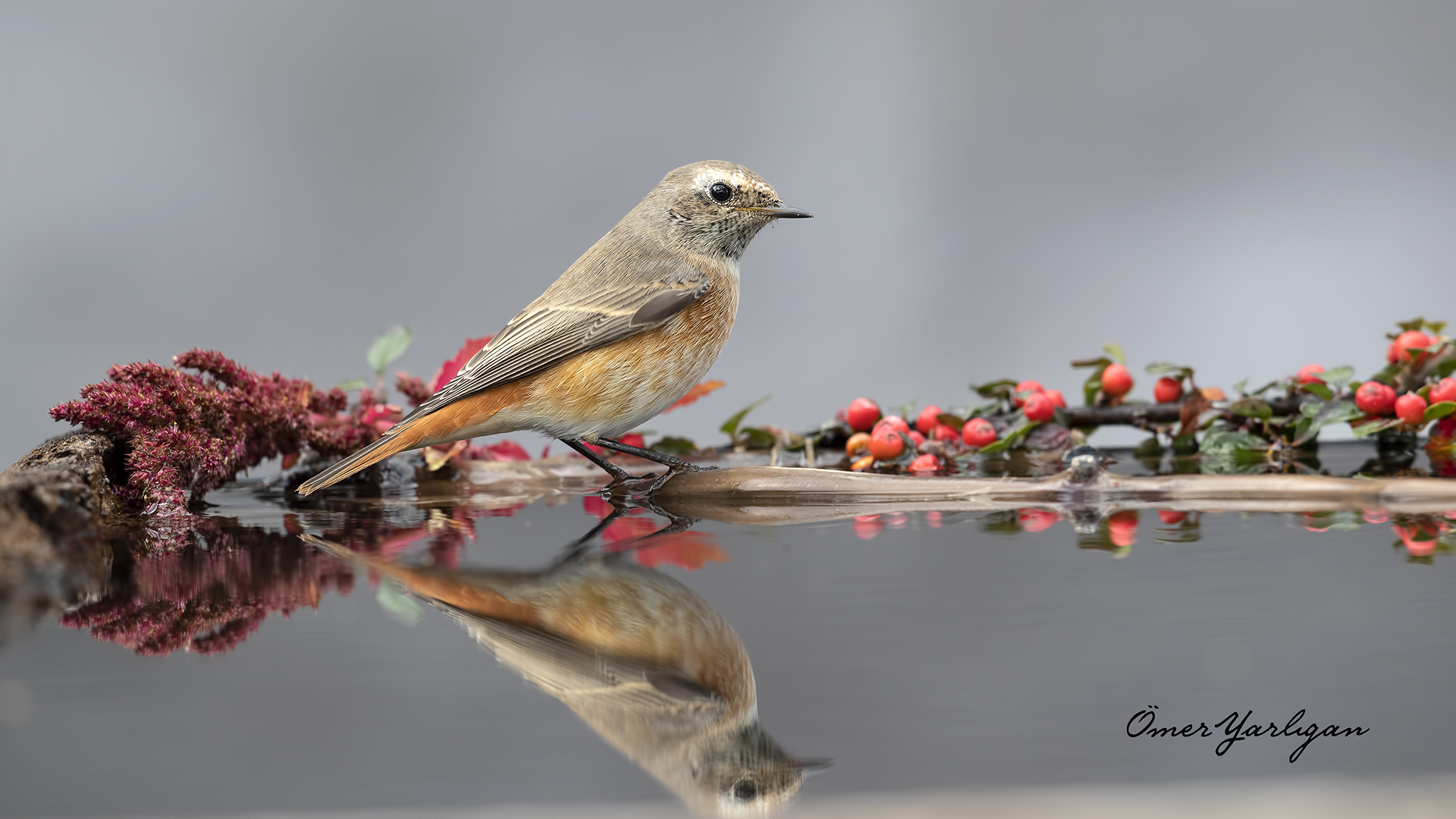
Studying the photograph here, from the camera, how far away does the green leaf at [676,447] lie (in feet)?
8.21

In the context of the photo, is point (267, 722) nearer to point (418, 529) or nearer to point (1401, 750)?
point (418, 529)

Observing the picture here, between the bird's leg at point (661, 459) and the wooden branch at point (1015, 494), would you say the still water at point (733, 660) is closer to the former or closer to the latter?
the wooden branch at point (1015, 494)

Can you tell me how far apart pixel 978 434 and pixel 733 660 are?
142 cm

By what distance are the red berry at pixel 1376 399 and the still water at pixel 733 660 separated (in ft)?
2.11

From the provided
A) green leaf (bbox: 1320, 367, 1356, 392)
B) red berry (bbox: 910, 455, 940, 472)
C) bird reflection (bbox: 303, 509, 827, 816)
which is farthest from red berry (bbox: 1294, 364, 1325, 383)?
bird reflection (bbox: 303, 509, 827, 816)

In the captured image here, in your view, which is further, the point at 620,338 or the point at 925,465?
the point at 925,465

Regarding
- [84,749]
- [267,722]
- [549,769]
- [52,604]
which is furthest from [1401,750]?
[52,604]

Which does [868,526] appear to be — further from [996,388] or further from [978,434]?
[996,388]

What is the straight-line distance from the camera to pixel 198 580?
4.61 feet

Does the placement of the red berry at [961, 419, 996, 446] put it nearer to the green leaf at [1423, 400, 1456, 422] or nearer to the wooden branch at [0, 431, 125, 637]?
the green leaf at [1423, 400, 1456, 422]

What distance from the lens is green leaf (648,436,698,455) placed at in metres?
2.50

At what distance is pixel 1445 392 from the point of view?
216 cm

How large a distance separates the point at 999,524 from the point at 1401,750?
2.86 ft

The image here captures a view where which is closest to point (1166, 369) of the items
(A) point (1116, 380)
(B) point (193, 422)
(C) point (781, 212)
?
(A) point (1116, 380)
